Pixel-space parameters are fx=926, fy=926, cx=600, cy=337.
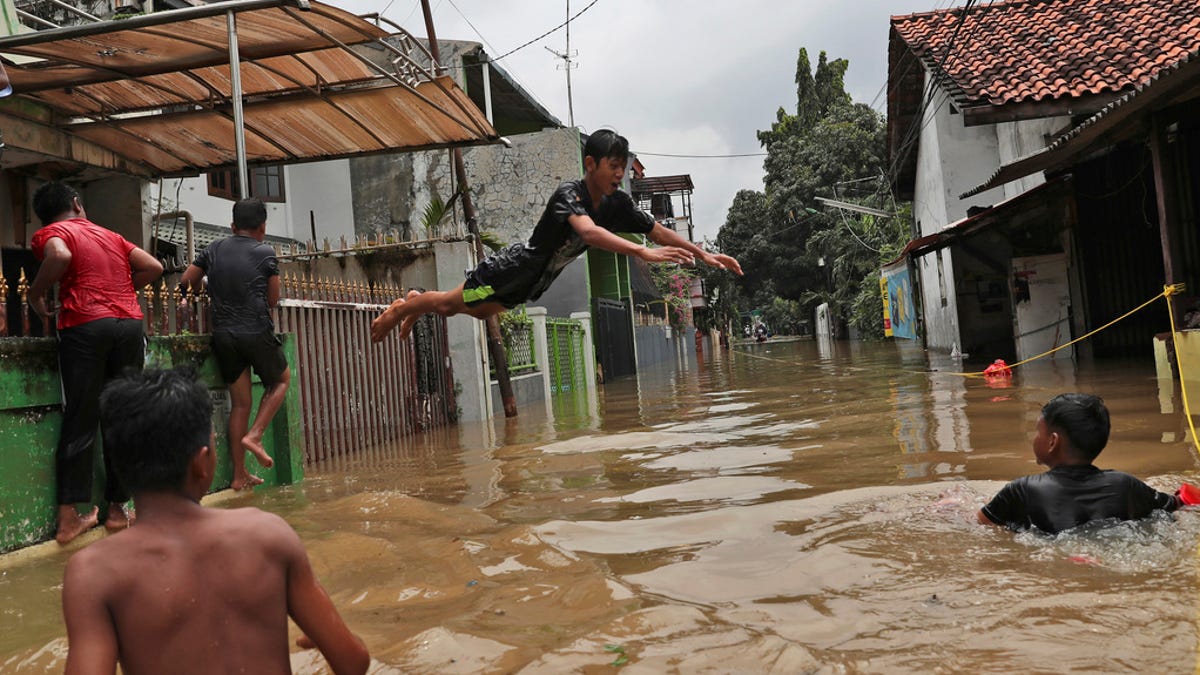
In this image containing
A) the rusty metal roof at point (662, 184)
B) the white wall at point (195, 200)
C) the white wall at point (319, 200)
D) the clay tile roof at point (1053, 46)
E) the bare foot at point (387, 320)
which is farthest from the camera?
the rusty metal roof at point (662, 184)

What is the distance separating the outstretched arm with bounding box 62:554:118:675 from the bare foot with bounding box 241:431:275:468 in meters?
4.06

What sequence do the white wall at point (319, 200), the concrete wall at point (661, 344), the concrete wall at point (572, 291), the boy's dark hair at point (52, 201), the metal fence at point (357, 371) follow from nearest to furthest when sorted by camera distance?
the boy's dark hair at point (52, 201)
the metal fence at point (357, 371)
the white wall at point (319, 200)
the concrete wall at point (572, 291)
the concrete wall at point (661, 344)

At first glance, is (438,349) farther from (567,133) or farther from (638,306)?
(638,306)

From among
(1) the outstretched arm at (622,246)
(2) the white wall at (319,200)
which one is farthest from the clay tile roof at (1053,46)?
(2) the white wall at (319,200)

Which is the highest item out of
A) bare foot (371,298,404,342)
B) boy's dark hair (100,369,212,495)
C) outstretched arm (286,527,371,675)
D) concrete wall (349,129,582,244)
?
concrete wall (349,129,582,244)

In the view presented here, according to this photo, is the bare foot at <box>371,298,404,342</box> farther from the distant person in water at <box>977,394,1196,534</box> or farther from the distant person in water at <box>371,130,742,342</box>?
the distant person in water at <box>977,394,1196,534</box>

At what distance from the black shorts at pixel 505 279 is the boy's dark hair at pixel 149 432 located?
3942 mm

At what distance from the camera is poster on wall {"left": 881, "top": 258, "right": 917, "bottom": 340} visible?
2709 centimetres

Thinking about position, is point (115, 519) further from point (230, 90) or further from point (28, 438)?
point (230, 90)

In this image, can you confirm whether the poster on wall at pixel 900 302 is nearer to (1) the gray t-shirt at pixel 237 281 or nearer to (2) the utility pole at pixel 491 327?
(2) the utility pole at pixel 491 327

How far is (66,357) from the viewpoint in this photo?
15.3 feet

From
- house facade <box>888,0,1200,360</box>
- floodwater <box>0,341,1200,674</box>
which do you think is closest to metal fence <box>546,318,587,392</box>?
house facade <box>888,0,1200,360</box>

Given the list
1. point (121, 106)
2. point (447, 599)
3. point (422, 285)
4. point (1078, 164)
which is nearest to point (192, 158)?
point (121, 106)

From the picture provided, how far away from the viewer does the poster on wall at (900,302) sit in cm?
2709
